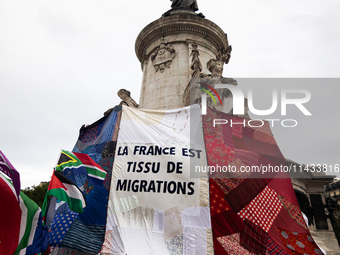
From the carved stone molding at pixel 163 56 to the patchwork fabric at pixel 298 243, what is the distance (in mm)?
8464

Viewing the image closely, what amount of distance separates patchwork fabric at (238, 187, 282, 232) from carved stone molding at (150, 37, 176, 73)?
7.66 m

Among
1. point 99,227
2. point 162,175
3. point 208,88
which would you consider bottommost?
point 99,227

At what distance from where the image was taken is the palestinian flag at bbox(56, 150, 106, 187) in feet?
18.2

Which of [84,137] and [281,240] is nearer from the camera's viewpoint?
[281,240]

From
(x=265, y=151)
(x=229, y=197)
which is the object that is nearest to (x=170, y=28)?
(x=265, y=151)

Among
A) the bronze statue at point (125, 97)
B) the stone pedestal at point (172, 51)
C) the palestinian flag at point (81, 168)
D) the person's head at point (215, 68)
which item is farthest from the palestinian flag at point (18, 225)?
the person's head at point (215, 68)

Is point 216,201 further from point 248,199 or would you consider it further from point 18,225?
point 18,225

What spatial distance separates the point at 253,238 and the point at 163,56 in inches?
354

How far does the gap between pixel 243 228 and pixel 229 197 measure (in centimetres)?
65

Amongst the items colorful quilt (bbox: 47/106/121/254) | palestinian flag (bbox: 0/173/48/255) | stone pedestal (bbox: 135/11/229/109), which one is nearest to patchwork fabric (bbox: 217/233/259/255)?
colorful quilt (bbox: 47/106/121/254)

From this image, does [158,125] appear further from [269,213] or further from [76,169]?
[269,213]

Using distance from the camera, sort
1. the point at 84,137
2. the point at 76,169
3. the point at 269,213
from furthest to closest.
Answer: the point at 84,137, the point at 76,169, the point at 269,213

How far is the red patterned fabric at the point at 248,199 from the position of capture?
4.67 metres

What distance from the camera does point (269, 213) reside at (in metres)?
5.09
